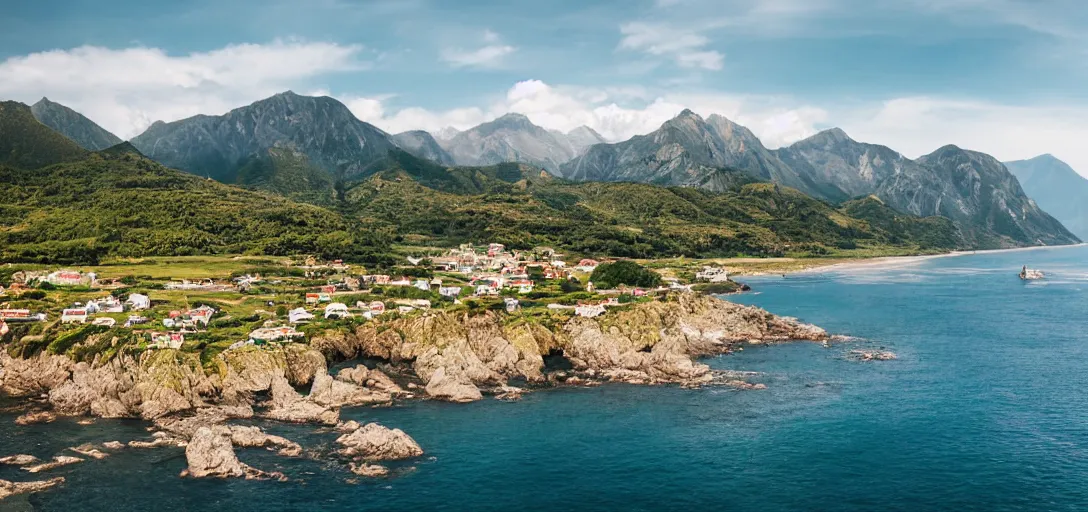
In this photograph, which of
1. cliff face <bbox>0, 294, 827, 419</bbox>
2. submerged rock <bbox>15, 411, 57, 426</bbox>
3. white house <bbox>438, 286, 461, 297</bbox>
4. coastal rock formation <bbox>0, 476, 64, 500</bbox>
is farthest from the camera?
white house <bbox>438, 286, 461, 297</bbox>

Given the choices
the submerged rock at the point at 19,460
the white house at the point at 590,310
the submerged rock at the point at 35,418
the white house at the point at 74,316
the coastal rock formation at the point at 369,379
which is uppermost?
the white house at the point at 74,316

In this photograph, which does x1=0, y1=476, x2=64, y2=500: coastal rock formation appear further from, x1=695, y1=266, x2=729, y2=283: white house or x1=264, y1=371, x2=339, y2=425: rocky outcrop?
x1=695, y1=266, x2=729, y2=283: white house

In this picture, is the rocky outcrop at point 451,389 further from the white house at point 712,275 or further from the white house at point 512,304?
the white house at point 712,275

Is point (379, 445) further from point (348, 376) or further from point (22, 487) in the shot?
point (22, 487)

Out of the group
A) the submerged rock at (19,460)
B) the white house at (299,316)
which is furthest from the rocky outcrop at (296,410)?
the white house at (299,316)

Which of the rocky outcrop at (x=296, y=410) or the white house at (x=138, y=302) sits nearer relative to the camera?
the rocky outcrop at (x=296, y=410)

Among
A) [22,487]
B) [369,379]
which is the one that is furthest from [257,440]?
[369,379]

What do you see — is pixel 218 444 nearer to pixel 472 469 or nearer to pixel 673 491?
pixel 472 469

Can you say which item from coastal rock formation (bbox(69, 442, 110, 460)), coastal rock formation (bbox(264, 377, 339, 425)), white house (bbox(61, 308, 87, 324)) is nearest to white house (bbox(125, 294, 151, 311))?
white house (bbox(61, 308, 87, 324))
